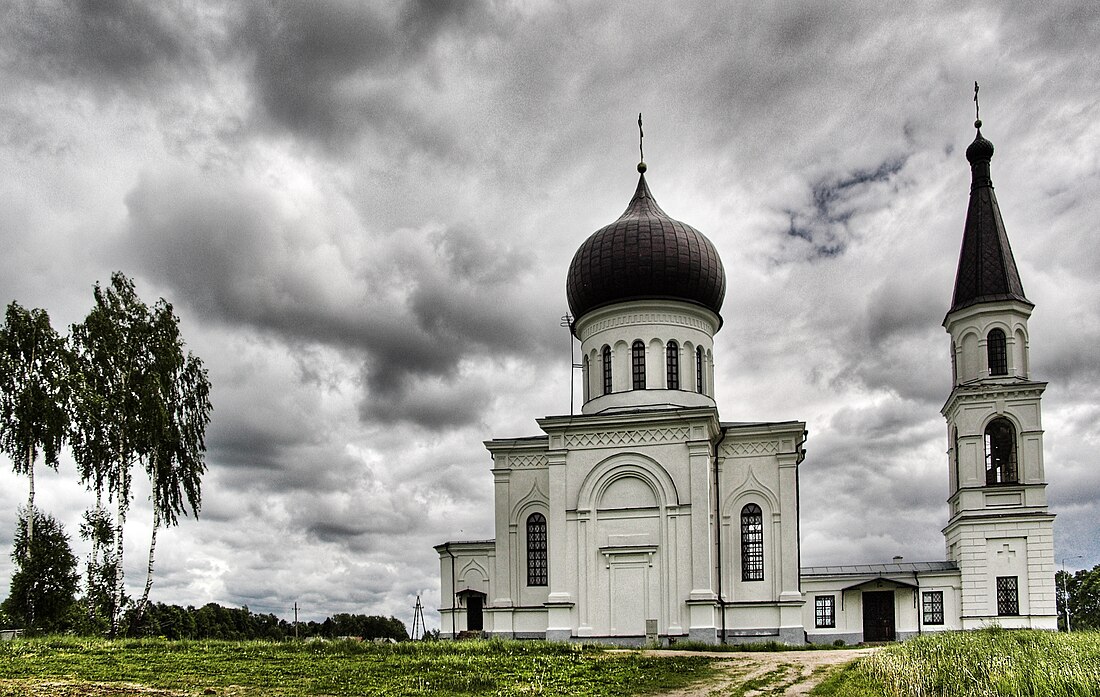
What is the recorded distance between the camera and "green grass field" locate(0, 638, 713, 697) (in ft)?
48.2

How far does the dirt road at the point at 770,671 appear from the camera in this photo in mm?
15289

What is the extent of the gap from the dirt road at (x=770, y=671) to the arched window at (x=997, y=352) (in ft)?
49.5

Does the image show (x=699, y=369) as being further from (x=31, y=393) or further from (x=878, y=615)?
(x=31, y=393)

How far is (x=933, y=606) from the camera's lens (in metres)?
33.6

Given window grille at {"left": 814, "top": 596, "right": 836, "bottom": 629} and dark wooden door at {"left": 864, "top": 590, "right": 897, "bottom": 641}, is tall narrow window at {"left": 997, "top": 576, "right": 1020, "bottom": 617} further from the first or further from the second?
window grille at {"left": 814, "top": 596, "right": 836, "bottom": 629}

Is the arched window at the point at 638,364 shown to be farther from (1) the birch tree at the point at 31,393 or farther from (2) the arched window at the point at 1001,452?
(1) the birch tree at the point at 31,393

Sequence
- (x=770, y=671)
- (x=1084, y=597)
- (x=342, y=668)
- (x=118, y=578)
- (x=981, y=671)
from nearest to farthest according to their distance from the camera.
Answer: (x=981, y=671), (x=342, y=668), (x=770, y=671), (x=118, y=578), (x=1084, y=597)

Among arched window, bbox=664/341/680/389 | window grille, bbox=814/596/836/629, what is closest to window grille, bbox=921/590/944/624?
window grille, bbox=814/596/836/629

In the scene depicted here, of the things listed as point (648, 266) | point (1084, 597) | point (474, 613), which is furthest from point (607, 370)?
point (1084, 597)

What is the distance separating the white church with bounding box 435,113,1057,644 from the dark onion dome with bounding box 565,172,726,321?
63 millimetres

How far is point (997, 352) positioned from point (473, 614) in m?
20.5

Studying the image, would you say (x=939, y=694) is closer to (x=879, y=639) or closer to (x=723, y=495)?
(x=723, y=495)

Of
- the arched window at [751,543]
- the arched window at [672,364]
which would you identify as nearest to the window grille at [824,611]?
the arched window at [751,543]

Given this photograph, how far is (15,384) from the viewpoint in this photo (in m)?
30.0
